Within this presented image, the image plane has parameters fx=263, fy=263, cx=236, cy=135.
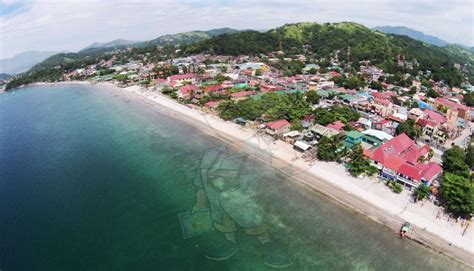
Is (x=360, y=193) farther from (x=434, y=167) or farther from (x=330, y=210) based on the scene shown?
(x=434, y=167)

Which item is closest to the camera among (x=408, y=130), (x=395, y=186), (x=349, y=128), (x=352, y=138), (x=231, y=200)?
(x=395, y=186)

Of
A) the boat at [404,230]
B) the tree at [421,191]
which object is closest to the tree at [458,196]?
the tree at [421,191]

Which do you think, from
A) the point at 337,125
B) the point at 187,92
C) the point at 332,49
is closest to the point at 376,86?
the point at 337,125

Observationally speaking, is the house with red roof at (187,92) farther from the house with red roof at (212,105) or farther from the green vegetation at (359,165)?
the green vegetation at (359,165)

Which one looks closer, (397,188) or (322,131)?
(397,188)

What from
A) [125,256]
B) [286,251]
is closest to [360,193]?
[286,251]

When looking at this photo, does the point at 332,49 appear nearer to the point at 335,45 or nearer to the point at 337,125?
the point at 335,45
